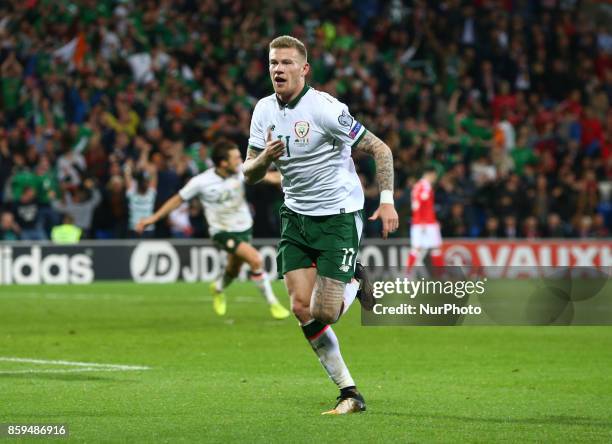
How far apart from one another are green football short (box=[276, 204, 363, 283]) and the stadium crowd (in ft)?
50.2

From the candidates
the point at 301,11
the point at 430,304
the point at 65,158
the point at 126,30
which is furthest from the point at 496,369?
the point at 301,11

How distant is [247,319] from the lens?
55.6ft

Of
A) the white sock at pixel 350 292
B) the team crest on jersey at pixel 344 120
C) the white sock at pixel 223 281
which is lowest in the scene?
the white sock at pixel 223 281

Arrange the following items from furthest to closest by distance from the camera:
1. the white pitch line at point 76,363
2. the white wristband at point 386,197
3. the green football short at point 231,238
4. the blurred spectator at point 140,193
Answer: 1. the blurred spectator at point 140,193
2. the green football short at point 231,238
3. the white pitch line at point 76,363
4. the white wristband at point 386,197

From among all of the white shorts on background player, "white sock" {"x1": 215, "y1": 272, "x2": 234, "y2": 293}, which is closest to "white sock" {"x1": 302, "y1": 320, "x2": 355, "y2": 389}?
"white sock" {"x1": 215, "y1": 272, "x2": 234, "y2": 293}

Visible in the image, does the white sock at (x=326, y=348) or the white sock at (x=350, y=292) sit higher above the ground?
the white sock at (x=350, y=292)

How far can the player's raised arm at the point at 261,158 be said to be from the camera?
7727 millimetres

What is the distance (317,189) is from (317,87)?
1864 cm

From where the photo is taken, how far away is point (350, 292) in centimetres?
862

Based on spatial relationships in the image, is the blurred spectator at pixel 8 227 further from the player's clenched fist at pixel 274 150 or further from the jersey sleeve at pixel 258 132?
the player's clenched fist at pixel 274 150

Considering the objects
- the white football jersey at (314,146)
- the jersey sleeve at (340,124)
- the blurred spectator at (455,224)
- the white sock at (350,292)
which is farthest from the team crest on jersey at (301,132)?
Answer: the blurred spectator at (455,224)

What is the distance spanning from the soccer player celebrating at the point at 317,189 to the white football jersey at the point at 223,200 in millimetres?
8225

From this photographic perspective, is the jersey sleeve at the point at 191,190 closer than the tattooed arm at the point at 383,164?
No

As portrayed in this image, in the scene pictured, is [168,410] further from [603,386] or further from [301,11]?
[301,11]
